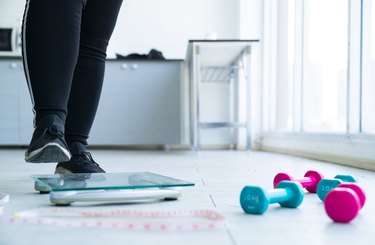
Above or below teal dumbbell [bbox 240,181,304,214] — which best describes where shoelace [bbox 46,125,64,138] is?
above

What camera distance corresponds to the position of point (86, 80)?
1.37 meters

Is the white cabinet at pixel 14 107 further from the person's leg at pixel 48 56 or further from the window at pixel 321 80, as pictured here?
the person's leg at pixel 48 56

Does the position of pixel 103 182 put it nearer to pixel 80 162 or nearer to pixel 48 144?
pixel 48 144

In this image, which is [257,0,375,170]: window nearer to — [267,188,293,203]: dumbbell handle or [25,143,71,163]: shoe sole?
[267,188,293,203]: dumbbell handle

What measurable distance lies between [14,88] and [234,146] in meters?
1.92

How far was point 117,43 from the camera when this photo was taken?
430 cm

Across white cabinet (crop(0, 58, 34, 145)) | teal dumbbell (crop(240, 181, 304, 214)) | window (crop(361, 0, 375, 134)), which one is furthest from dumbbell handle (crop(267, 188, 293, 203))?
white cabinet (crop(0, 58, 34, 145))

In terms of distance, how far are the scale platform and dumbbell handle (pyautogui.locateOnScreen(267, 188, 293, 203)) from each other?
196mm

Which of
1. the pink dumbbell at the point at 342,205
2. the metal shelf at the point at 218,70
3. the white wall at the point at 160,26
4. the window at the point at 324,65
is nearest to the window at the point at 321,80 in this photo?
the window at the point at 324,65

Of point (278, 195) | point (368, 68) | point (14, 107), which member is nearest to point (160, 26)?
point (14, 107)

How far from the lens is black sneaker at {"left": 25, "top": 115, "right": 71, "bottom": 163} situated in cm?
107

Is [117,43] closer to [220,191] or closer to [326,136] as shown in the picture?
[326,136]

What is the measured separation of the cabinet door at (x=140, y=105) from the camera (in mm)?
3928

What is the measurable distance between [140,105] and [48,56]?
2.82 metres
